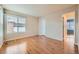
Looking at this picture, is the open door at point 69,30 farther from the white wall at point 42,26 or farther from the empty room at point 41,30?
the white wall at point 42,26

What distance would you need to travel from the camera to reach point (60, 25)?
11.8 feet

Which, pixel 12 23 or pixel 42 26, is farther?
pixel 42 26

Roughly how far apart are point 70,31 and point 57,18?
25.8 inches

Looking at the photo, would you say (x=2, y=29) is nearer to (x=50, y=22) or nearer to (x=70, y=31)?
(x=50, y=22)

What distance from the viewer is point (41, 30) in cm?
366

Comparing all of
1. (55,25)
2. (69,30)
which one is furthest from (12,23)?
(69,30)

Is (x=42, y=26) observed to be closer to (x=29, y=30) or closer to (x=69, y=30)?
(x=29, y=30)

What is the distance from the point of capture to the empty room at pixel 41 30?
310 centimetres

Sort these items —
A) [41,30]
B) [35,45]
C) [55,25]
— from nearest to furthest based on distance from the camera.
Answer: [35,45], [41,30], [55,25]

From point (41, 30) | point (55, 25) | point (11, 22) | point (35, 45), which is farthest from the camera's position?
point (55, 25)

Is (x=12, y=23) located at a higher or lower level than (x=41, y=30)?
higher

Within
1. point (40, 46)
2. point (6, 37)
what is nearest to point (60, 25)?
point (40, 46)
